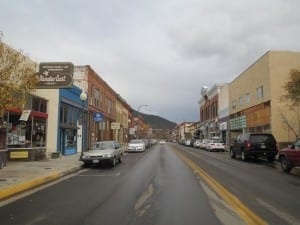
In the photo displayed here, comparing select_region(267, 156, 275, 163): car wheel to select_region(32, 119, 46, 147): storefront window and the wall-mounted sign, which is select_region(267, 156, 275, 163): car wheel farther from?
select_region(32, 119, 46, 147): storefront window

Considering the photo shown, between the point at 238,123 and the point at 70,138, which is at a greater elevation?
the point at 238,123

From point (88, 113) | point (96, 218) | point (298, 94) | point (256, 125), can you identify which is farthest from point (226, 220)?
point (256, 125)

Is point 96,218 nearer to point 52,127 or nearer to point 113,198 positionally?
point 113,198

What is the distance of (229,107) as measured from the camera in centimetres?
6150

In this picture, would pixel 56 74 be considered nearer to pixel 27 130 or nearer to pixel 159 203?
pixel 27 130

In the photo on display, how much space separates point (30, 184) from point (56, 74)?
16.8m

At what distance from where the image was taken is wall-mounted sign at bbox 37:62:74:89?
28984 millimetres

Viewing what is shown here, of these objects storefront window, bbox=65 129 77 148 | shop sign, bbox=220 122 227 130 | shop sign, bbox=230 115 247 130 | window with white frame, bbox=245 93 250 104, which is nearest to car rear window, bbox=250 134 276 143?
storefront window, bbox=65 129 77 148

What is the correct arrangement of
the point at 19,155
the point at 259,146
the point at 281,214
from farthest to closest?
the point at 259,146, the point at 19,155, the point at 281,214

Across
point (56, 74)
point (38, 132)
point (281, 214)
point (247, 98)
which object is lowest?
point (281, 214)

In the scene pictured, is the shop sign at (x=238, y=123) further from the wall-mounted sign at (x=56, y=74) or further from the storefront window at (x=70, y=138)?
the wall-mounted sign at (x=56, y=74)

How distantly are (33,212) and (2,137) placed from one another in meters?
14.5

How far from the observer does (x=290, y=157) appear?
18.8 meters

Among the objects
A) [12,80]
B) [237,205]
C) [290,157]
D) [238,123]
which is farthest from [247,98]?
[237,205]
